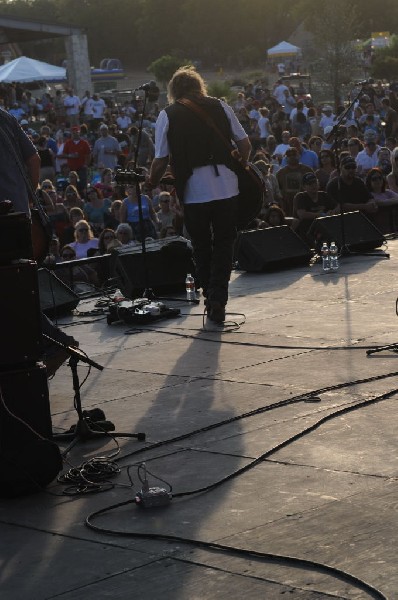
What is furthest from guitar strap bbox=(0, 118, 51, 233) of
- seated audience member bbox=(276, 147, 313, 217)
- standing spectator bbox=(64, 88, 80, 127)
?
standing spectator bbox=(64, 88, 80, 127)

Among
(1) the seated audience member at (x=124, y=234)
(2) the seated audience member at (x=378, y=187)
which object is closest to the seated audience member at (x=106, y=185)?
(1) the seated audience member at (x=124, y=234)

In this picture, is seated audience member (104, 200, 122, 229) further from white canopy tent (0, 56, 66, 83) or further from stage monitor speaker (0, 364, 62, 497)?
white canopy tent (0, 56, 66, 83)

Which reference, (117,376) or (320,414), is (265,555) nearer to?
(320,414)

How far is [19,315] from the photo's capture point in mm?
5086

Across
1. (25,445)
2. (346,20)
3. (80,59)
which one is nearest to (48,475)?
(25,445)

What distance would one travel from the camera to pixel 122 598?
387 cm

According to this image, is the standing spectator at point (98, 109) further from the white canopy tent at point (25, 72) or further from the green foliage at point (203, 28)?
the green foliage at point (203, 28)

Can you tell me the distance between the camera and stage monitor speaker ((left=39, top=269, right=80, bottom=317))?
9.70 meters

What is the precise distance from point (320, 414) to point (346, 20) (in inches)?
1657

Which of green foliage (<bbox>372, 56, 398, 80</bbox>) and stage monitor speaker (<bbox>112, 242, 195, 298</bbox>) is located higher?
stage monitor speaker (<bbox>112, 242, 195, 298</bbox>)

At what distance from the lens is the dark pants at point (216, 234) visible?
860 centimetres

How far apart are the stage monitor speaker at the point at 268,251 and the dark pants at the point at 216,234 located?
2340 mm

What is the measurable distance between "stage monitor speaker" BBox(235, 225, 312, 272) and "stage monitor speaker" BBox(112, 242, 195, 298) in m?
0.88

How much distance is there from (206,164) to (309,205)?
5.41 meters
